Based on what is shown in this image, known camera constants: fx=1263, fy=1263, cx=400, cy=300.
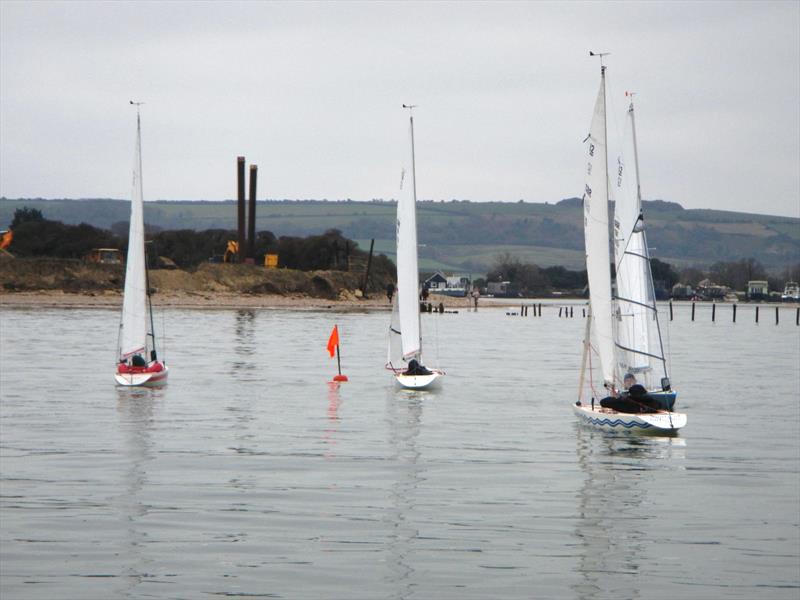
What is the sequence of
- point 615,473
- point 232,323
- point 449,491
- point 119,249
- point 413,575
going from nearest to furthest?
1. point 413,575
2. point 449,491
3. point 615,473
4. point 232,323
5. point 119,249

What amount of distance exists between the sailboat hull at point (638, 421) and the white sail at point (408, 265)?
13.1 metres

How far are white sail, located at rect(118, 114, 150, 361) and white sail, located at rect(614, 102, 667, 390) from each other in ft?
59.8

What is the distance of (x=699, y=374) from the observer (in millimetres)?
58438

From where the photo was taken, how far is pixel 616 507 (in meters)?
23.9

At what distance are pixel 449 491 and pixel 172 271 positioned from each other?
129m

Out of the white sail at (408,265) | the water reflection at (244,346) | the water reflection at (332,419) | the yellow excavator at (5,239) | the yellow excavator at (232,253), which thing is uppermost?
the yellow excavator at (5,239)

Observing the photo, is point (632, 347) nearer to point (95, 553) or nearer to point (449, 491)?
point (449, 491)

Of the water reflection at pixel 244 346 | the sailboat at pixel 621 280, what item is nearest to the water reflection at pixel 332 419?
the water reflection at pixel 244 346

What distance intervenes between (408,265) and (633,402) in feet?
48.2

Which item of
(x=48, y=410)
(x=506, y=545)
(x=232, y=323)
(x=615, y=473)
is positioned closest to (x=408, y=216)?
(x=48, y=410)

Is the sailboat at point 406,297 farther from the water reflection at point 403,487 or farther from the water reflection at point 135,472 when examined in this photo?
the water reflection at point 135,472

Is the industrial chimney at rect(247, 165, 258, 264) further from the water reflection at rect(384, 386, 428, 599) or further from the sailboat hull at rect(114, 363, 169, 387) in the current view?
the water reflection at rect(384, 386, 428, 599)

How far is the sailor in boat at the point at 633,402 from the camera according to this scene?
35.0m

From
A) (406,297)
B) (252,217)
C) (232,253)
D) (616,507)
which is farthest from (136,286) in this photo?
(232,253)
